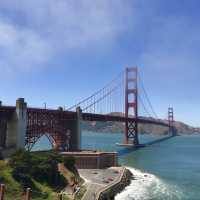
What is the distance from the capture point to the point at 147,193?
5312 centimetres

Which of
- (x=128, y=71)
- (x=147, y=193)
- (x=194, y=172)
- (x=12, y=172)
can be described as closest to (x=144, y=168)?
(x=194, y=172)

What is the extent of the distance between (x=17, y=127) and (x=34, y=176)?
24.1m

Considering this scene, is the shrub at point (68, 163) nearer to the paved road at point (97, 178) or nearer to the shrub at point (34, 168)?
the paved road at point (97, 178)

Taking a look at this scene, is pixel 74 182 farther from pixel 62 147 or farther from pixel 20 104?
pixel 62 147

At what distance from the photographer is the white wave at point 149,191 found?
167 feet

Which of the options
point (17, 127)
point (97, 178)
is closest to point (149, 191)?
point (97, 178)

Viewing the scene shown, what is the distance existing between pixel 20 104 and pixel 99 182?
2699 cm

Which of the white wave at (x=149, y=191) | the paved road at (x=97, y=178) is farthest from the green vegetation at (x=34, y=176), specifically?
the white wave at (x=149, y=191)

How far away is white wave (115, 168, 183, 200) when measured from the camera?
5084 centimetres

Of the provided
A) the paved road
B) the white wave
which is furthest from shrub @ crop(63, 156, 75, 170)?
the white wave

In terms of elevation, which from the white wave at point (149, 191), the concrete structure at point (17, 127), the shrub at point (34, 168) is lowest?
the white wave at point (149, 191)

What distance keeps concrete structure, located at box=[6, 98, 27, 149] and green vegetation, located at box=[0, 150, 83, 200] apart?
17893 millimetres

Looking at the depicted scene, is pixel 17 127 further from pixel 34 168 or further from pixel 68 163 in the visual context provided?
pixel 34 168

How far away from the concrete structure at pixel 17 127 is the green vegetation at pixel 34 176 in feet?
58.7
